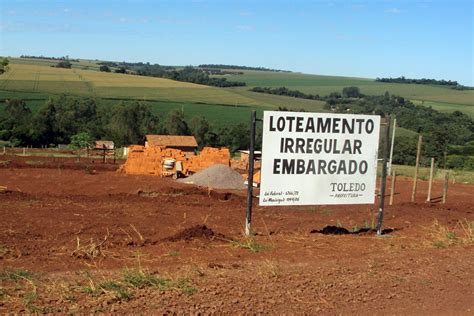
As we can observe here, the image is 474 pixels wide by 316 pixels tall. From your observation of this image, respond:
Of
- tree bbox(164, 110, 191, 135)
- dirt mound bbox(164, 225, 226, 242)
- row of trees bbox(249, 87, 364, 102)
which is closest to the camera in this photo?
dirt mound bbox(164, 225, 226, 242)

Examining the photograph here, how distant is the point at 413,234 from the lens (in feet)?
38.0

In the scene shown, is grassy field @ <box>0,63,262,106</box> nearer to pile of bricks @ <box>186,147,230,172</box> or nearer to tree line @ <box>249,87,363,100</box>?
tree line @ <box>249,87,363,100</box>

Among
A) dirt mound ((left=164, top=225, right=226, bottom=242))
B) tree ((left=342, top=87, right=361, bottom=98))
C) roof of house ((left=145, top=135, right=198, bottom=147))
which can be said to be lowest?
roof of house ((left=145, top=135, right=198, bottom=147))

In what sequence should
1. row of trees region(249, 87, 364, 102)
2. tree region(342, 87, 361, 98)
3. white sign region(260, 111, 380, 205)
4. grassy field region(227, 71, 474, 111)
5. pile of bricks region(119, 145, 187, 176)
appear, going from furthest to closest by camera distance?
1. grassy field region(227, 71, 474, 111)
2. tree region(342, 87, 361, 98)
3. row of trees region(249, 87, 364, 102)
4. pile of bricks region(119, 145, 187, 176)
5. white sign region(260, 111, 380, 205)

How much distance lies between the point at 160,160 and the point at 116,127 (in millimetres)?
40800

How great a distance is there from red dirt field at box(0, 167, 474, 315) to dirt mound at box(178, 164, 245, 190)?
13.4 metres

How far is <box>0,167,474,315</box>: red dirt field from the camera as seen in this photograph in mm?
5837

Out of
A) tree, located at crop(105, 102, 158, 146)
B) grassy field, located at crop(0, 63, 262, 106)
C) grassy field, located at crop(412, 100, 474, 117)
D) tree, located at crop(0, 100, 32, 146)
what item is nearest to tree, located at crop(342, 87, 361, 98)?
grassy field, located at crop(412, 100, 474, 117)

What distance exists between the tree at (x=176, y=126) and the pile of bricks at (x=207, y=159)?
37.6m

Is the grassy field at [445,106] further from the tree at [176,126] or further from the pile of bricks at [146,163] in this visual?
the pile of bricks at [146,163]

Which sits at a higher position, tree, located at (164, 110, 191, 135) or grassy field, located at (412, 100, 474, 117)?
grassy field, located at (412, 100, 474, 117)

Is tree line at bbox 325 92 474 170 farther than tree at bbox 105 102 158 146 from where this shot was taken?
No

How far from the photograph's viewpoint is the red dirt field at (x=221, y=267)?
584 centimetres

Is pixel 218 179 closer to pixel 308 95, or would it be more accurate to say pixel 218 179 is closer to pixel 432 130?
pixel 432 130
